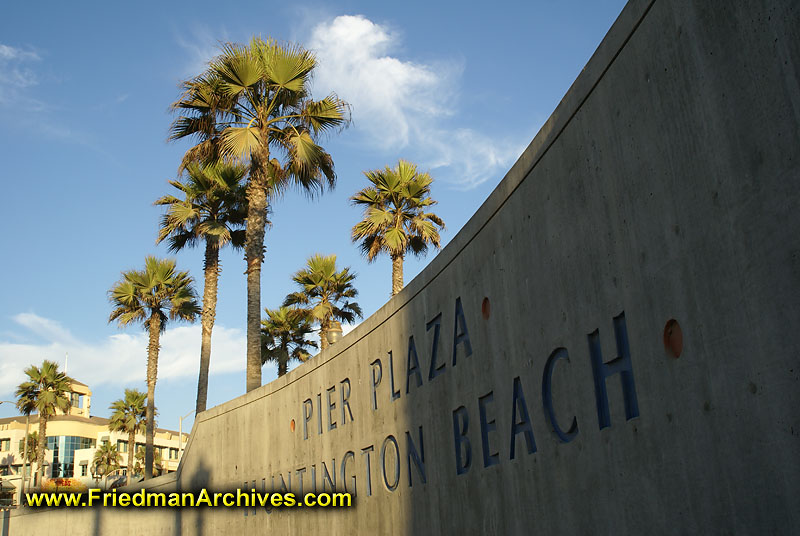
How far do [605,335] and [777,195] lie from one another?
1.57 m

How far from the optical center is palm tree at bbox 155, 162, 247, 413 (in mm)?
22594

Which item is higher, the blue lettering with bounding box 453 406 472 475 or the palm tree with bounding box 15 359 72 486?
the palm tree with bounding box 15 359 72 486

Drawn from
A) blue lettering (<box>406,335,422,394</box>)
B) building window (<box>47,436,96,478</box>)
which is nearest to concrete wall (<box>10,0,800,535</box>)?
blue lettering (<box>406,335,422,394</box>)

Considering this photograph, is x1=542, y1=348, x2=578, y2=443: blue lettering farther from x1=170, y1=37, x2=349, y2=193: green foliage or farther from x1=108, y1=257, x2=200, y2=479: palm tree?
x1=108, y1=257, x2=200, y2=479: palm tree

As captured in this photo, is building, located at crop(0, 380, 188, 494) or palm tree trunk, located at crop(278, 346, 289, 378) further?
building, located at crop(0, 380, 188, 494)

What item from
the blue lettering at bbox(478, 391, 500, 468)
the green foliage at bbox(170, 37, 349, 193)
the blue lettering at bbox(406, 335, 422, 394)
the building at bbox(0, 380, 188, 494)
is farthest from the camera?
the building at bbox(0, 380, 188, 494)

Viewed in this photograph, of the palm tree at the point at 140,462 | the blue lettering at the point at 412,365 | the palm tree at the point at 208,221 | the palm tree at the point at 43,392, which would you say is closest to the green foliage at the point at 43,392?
the palm tree at the point at 43,392

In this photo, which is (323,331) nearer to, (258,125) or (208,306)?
(208,306)

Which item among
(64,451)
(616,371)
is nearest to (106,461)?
(64,451)

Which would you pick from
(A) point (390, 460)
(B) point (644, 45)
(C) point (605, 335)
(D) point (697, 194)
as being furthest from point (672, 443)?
(A) point (390, 460)

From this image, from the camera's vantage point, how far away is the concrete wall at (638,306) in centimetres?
321

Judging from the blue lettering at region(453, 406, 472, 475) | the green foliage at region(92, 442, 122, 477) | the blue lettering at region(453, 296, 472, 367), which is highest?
the green foliage at region(92, 442, 122, 477)

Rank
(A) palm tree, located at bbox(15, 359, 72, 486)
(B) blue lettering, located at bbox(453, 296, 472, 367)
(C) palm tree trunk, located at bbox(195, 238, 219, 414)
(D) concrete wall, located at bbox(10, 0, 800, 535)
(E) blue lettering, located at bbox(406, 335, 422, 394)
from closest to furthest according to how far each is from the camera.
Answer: (D) concrete wall, located at bbox(10, 0, 800, 535)
(B) blue lettering, located at bbox(453, 296, 472, 367)
(E) blue lettering, located at bbox(406, 335, 422, 394)
(C) palm tree trunk, located at bbox(195, 238, 219, 414)
(A) palm tree, located at bbox(15, 359, 72, 486)

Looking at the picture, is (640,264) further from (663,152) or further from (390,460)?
(390,460)
